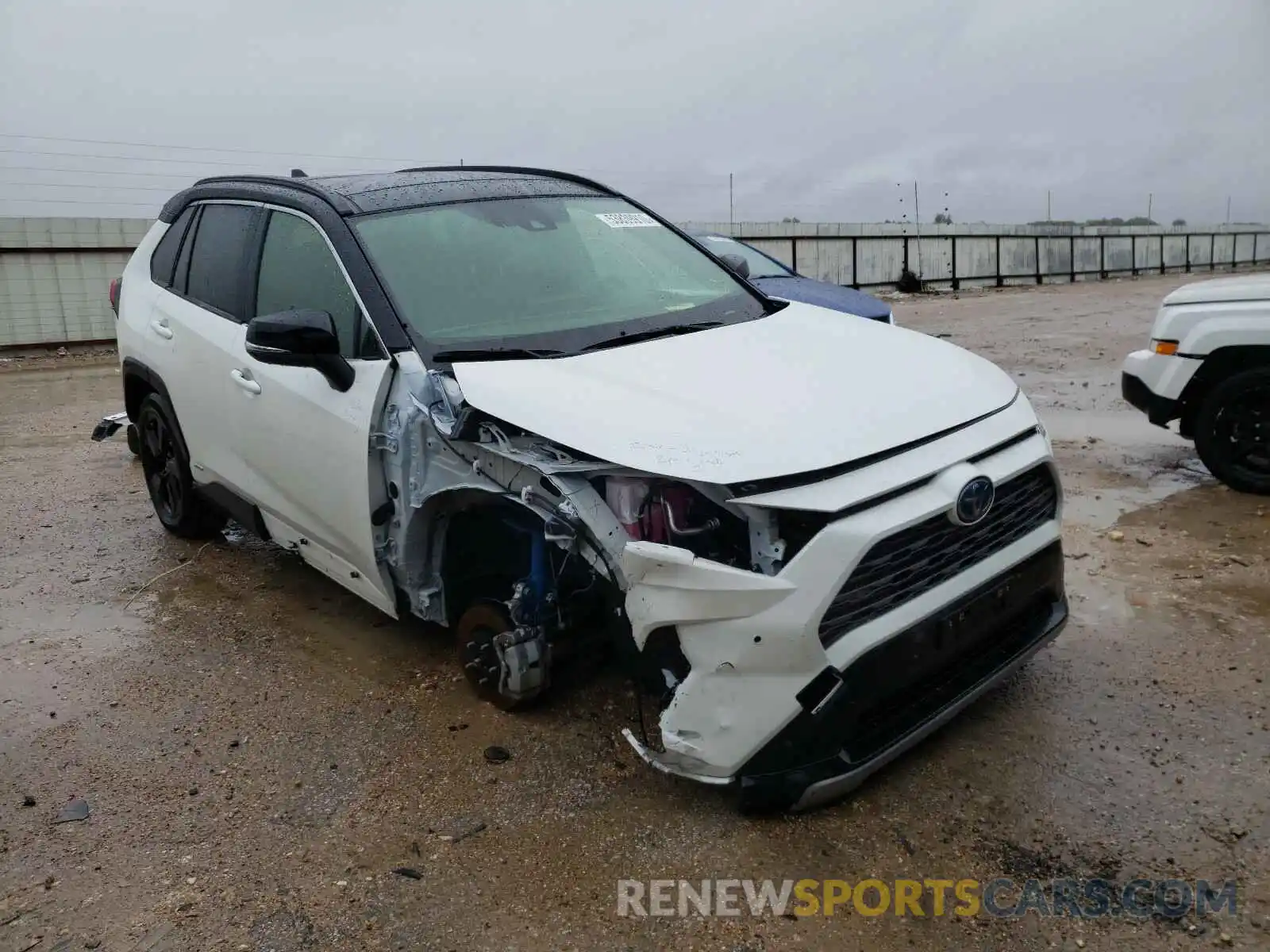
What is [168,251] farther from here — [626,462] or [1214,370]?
[1214,370]

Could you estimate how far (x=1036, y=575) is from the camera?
3084mm

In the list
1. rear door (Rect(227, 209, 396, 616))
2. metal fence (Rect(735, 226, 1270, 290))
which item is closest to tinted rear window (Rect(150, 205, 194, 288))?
rear door (Rect(227, 209, 396, 616))

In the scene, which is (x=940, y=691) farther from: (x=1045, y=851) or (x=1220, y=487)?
(x=1220, y=487)

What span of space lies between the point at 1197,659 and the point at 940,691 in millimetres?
1412

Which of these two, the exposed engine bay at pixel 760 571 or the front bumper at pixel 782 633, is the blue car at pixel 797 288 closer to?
the exposed engine bay at pixel 760 571

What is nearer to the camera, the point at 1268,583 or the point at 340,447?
the point at 340,447

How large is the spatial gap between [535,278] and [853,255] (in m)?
21.8

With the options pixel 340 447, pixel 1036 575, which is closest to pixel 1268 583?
pixel 1036 575

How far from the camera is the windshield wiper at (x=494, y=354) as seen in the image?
316 centimetres

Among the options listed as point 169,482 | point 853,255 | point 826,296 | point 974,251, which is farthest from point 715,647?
point 974,251

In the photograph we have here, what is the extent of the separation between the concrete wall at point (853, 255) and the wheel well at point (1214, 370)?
14.5 m

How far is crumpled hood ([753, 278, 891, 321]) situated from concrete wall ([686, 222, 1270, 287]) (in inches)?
341

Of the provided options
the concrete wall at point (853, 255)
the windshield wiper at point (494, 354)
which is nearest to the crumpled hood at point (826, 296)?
the windshield wiper at point (494, 354)

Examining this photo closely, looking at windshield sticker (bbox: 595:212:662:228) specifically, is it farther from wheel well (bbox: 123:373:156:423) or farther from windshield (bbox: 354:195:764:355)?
wheel well (bbox: 123:373:156:423)
